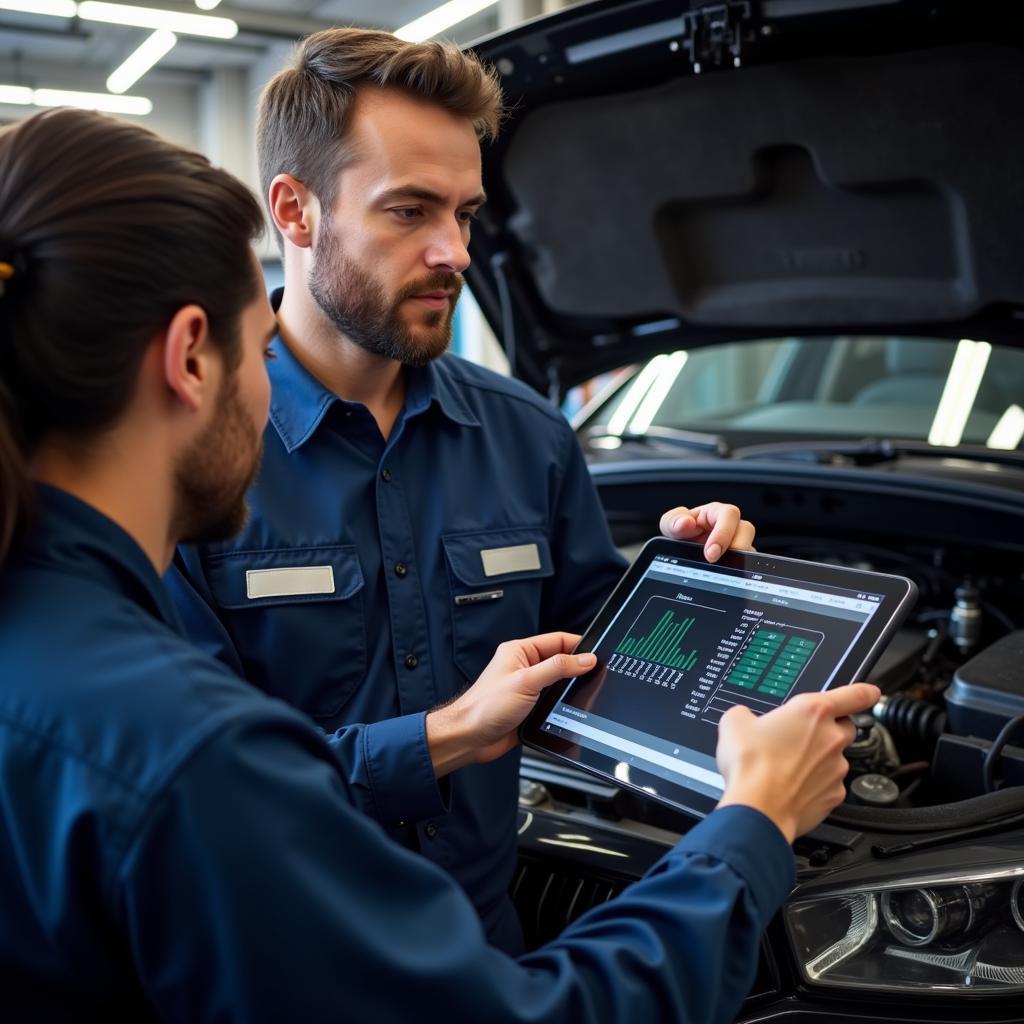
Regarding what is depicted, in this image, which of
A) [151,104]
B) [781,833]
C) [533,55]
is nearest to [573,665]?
[781,833]

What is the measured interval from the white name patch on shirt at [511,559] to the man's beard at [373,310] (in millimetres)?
257

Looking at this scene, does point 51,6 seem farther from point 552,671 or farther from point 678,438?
point 552,671

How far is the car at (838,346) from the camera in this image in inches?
48.8

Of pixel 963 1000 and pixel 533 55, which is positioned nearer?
pixel 963 1000

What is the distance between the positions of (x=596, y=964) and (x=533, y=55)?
1.47 m

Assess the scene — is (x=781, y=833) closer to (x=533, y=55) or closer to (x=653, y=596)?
(x=653, y=596)

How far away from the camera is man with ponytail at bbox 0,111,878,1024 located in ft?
2.17

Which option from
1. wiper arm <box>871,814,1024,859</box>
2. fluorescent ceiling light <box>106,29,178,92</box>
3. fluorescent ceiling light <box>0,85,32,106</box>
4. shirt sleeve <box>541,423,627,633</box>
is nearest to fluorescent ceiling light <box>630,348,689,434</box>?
shirt sleeve <box>541,423,627,633</box>

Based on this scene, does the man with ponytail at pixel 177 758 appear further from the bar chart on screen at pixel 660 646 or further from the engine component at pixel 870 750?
the engine component at pixel 870 750

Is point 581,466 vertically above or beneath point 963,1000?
above

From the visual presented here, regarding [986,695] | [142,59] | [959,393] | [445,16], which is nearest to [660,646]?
[986,695]

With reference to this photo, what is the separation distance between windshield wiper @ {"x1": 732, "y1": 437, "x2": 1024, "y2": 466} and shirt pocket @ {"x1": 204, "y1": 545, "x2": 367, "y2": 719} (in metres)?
1.05

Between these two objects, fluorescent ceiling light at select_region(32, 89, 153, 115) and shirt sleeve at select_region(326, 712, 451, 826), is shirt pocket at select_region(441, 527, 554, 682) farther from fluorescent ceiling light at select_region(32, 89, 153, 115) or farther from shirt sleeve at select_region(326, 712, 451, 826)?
fluorescent ceiling light at select_region(32, 89, 153, 115)

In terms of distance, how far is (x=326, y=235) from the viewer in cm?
139
